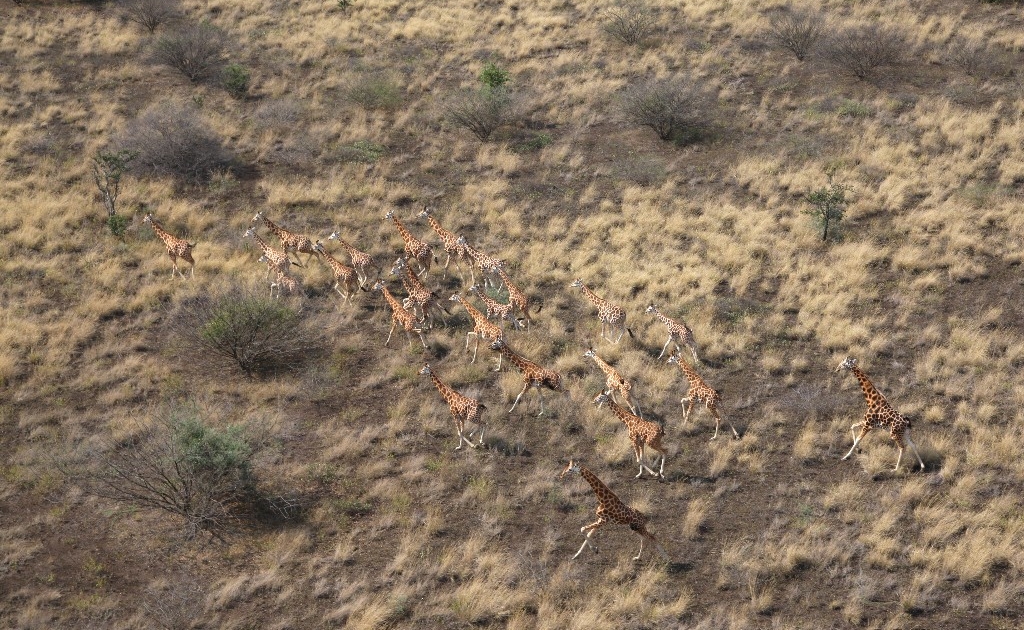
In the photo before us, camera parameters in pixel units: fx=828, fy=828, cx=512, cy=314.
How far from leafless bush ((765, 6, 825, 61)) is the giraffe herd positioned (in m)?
17.7

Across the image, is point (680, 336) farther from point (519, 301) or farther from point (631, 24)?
point (631, 24)

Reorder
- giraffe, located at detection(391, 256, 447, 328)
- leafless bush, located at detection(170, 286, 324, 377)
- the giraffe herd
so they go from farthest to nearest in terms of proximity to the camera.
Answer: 1. giraffe, located at detection(391, 256, 447, 328)
2. leafless bush, located at detection(170, 286, 324, 377)
3. the giraffe herd

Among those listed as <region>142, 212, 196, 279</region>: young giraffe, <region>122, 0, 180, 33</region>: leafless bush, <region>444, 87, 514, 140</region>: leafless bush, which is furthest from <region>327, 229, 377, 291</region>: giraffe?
<region>122, 0, 180, 33</region>: leafless bush

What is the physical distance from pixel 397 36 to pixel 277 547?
28.0 m

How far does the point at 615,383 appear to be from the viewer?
15.6 m

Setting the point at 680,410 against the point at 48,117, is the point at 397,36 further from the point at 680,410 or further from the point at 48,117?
the point at 680,410

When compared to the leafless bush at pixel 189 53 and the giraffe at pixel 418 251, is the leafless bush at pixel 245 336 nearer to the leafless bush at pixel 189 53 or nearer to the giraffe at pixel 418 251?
the giraffe at pixel 418 251

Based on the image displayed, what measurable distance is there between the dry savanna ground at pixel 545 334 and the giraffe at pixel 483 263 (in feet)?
2.66

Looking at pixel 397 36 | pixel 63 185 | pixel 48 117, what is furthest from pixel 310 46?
pixel 63 185

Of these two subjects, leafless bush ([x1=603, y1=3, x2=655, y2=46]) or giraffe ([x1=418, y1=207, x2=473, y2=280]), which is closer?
giraffe ([x1=418, y1=207, x2=473, y2=280])

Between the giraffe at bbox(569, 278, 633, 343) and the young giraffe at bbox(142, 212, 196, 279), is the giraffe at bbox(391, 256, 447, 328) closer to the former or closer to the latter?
the giraffe at bbox(569, 278, 633, 343)

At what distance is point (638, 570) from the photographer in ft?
40.8

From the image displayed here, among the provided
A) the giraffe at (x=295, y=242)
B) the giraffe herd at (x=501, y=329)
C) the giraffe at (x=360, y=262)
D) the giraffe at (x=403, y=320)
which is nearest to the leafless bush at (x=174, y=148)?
the giraffe herd at (x=501, y=329)

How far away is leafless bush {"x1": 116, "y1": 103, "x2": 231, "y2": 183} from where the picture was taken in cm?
2566
